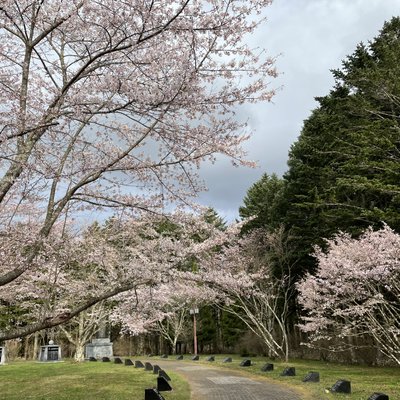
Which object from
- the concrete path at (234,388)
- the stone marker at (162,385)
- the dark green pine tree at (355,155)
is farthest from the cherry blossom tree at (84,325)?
the stone marker at (162,385)

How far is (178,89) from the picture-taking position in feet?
22.0

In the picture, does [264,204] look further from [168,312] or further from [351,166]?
[351,166]

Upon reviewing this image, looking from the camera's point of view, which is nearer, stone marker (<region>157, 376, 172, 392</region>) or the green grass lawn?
the green grass lawn

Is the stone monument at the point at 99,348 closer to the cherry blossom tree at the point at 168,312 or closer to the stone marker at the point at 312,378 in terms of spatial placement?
the cherry blossom tree at the point at 168,312

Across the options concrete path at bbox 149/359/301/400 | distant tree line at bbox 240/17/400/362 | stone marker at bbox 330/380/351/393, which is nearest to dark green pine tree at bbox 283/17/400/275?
distant tree line at bbox 240/17/400/362

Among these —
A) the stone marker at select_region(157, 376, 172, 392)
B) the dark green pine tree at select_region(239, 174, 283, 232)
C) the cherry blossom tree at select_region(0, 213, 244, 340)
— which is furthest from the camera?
the dark green pine tree at select_region(239, 174, 283, 232)

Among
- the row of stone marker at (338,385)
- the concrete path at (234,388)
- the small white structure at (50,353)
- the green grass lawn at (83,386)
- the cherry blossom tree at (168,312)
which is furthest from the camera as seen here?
the small white structure at (50,353)

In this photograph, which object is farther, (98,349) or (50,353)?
(98,349)

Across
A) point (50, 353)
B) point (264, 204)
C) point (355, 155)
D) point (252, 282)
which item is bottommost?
point (50, 353)

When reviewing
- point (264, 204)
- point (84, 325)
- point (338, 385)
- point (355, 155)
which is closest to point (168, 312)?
point (84, 325)

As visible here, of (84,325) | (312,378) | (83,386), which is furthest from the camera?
(84,325)

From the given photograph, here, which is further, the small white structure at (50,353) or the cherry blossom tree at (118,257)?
the small white structure at (50,353)

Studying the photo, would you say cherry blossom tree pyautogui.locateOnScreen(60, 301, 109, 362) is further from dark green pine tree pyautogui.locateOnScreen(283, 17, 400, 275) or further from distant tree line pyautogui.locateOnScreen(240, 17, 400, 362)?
dark green pine tree pyautogui.locateOnScreen(283, 17, 400, 275)

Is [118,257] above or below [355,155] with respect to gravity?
below
